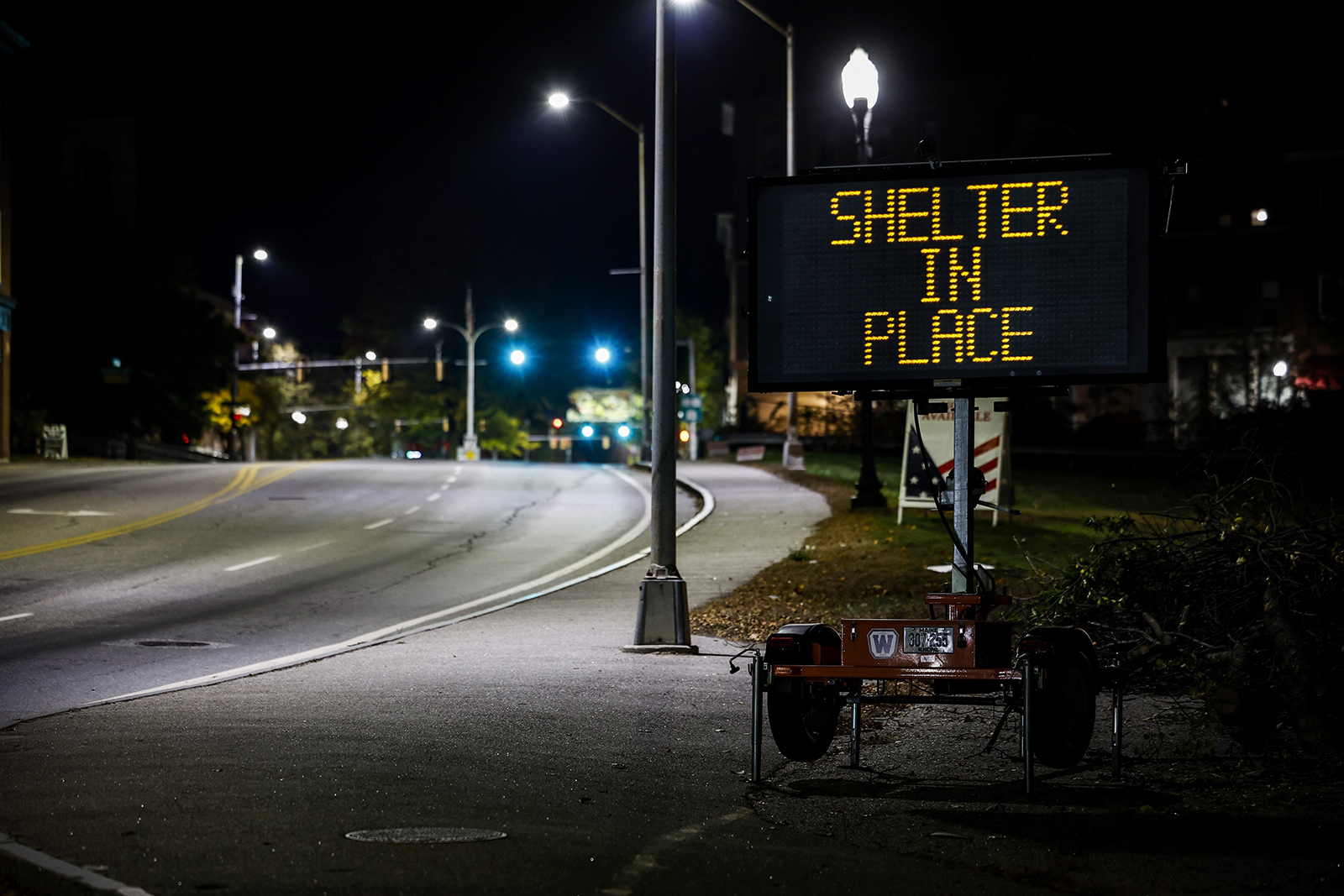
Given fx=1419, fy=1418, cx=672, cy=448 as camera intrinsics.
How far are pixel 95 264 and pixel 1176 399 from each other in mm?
49516

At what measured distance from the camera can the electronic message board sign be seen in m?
8.62

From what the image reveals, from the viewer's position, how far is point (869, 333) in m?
8.71

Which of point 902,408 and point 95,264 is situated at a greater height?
point 95,264

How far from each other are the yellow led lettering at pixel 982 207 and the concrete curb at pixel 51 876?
595 centimetres

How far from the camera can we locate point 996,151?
257 feet

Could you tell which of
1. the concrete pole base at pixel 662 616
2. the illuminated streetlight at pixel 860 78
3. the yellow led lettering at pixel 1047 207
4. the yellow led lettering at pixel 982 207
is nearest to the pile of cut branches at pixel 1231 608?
the yellow led lettering at pixel 1047 207

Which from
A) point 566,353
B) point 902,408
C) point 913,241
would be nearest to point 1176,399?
point 902,408

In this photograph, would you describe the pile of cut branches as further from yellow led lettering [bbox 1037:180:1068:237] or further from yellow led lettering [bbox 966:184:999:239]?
yellow led lettering [bbox 966:184:999:239]

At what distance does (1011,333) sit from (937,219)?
2.72 ft

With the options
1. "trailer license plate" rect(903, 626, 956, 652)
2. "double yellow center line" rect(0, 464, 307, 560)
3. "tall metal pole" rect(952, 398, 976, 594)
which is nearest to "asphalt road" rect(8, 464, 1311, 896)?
"trailer license plate" rect(903, 626, 956, 652)

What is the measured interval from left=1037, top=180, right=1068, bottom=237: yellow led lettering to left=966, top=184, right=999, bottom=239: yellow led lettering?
0.91 ft

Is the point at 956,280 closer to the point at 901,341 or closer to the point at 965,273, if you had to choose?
the point at 965,273

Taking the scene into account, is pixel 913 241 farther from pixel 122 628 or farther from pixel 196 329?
pixel 196 329

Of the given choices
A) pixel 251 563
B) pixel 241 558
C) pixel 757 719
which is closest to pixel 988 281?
pixel 757 719
